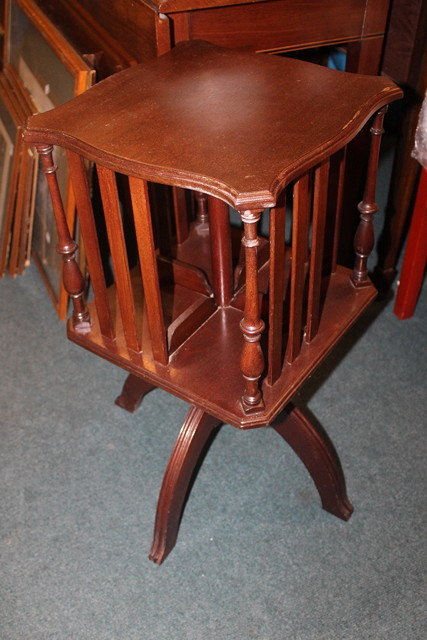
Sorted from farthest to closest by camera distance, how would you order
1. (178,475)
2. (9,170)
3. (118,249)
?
(9,170), (178,475), (118,249)

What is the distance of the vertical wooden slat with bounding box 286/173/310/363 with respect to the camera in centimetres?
104

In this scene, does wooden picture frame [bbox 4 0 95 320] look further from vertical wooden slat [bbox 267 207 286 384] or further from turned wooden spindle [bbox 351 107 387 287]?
vertical wooden slat [bbox 267 207 286 384]

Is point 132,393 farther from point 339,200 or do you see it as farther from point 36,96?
point 36,96

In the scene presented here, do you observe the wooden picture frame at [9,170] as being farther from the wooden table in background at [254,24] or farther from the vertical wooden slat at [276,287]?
the vertical wooden slat at [276,287]

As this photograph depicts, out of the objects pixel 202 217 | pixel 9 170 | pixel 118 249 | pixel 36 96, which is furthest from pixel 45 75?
pixel 118 249

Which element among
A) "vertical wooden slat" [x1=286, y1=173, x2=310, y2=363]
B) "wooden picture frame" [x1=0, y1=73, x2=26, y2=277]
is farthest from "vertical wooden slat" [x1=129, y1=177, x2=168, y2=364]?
"wooden picture frame" [x1=0, y1=73, x2=26, y2=277]

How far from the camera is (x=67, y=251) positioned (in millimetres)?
1227

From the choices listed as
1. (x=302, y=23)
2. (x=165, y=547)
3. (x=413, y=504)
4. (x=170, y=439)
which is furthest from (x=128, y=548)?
(x=302, y=23)

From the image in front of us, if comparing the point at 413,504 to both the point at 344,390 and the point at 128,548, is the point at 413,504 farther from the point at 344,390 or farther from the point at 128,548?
the point at 128,548

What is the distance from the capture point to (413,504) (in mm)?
1584

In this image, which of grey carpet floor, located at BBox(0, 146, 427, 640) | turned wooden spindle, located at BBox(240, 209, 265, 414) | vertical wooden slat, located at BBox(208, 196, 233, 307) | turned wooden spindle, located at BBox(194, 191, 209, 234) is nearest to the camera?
turned wooden spindle, located at BBox(240, 209, 265, 414)

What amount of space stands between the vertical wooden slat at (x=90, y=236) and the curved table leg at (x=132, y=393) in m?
0.43

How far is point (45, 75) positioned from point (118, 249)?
99cm

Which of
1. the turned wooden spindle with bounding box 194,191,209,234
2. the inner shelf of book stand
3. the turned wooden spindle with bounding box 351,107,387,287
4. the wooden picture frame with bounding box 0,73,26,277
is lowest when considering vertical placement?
the wooden picture frame with bounding box 0,73,26,277
